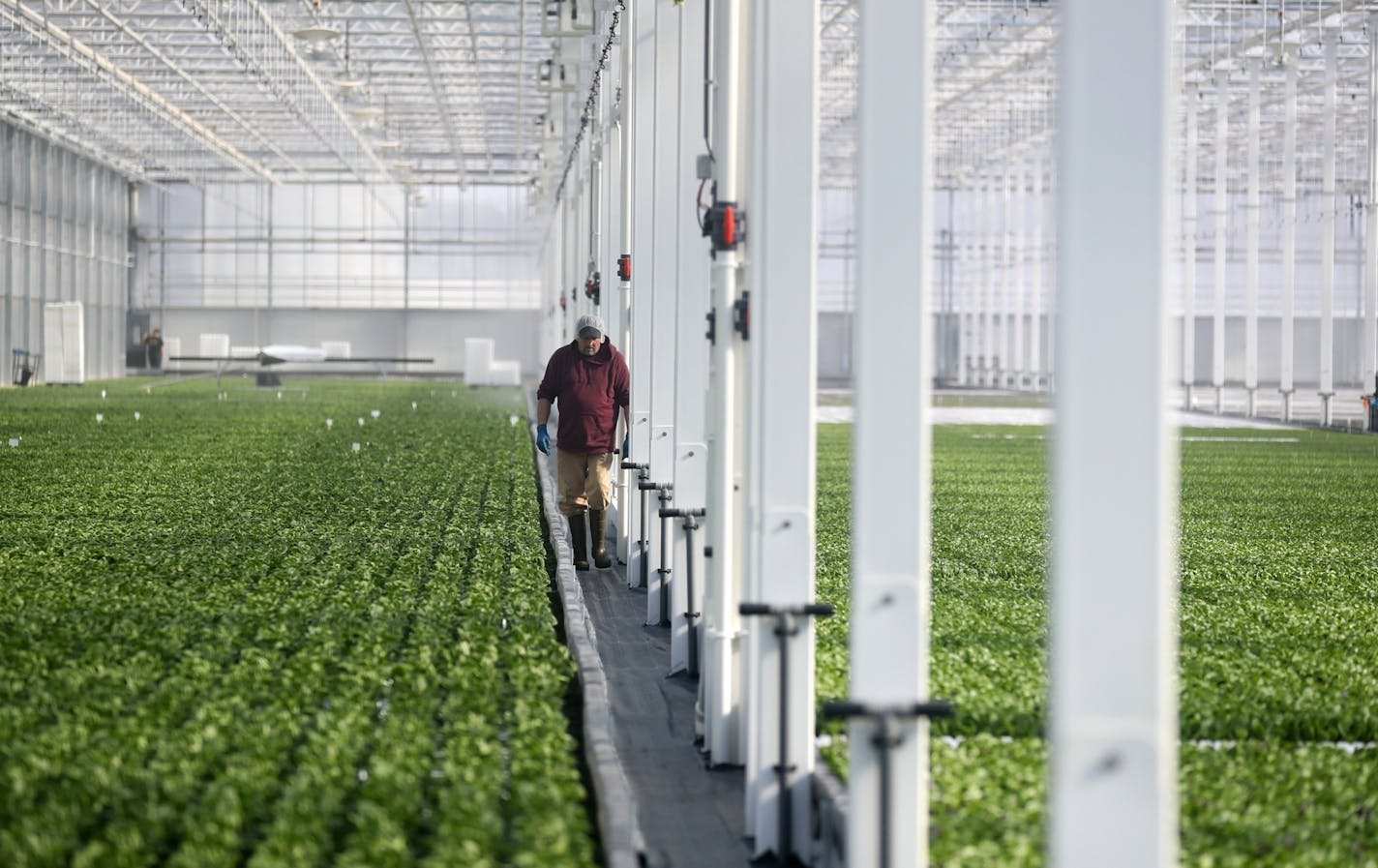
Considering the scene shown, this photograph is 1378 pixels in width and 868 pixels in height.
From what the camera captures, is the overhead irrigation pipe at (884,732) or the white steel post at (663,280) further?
the white steel post at (663,280)

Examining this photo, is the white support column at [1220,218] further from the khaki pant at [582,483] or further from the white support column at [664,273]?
the white support column at [664,273]

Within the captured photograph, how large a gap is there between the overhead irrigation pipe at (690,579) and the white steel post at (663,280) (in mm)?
1153

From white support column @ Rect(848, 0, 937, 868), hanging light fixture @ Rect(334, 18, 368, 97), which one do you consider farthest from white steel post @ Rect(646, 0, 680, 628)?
hanging light fixture @ Rect(334, 18, 368, 97)

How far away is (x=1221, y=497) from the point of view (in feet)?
61.2

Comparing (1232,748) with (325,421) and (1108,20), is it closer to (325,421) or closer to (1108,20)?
(1108,20)

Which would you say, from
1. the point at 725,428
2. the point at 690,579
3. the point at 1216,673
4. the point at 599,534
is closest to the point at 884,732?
the point at 725,428

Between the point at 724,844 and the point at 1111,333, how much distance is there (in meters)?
3.18

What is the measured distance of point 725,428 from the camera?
23.3 ft

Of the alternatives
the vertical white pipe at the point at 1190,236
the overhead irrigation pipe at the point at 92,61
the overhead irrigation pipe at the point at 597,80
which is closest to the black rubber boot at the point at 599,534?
the overhead irrigation pipe at the point at 597,80

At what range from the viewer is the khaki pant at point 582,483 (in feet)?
43.8

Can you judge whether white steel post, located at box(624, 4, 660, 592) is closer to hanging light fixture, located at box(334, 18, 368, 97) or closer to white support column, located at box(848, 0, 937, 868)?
white support column, located at box(848, 0, 937, 868)

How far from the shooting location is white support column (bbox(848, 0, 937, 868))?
4863mm

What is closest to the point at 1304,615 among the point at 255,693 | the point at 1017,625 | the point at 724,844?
the point at 1017,625

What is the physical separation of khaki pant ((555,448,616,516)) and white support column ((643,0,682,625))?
1.62 metres
